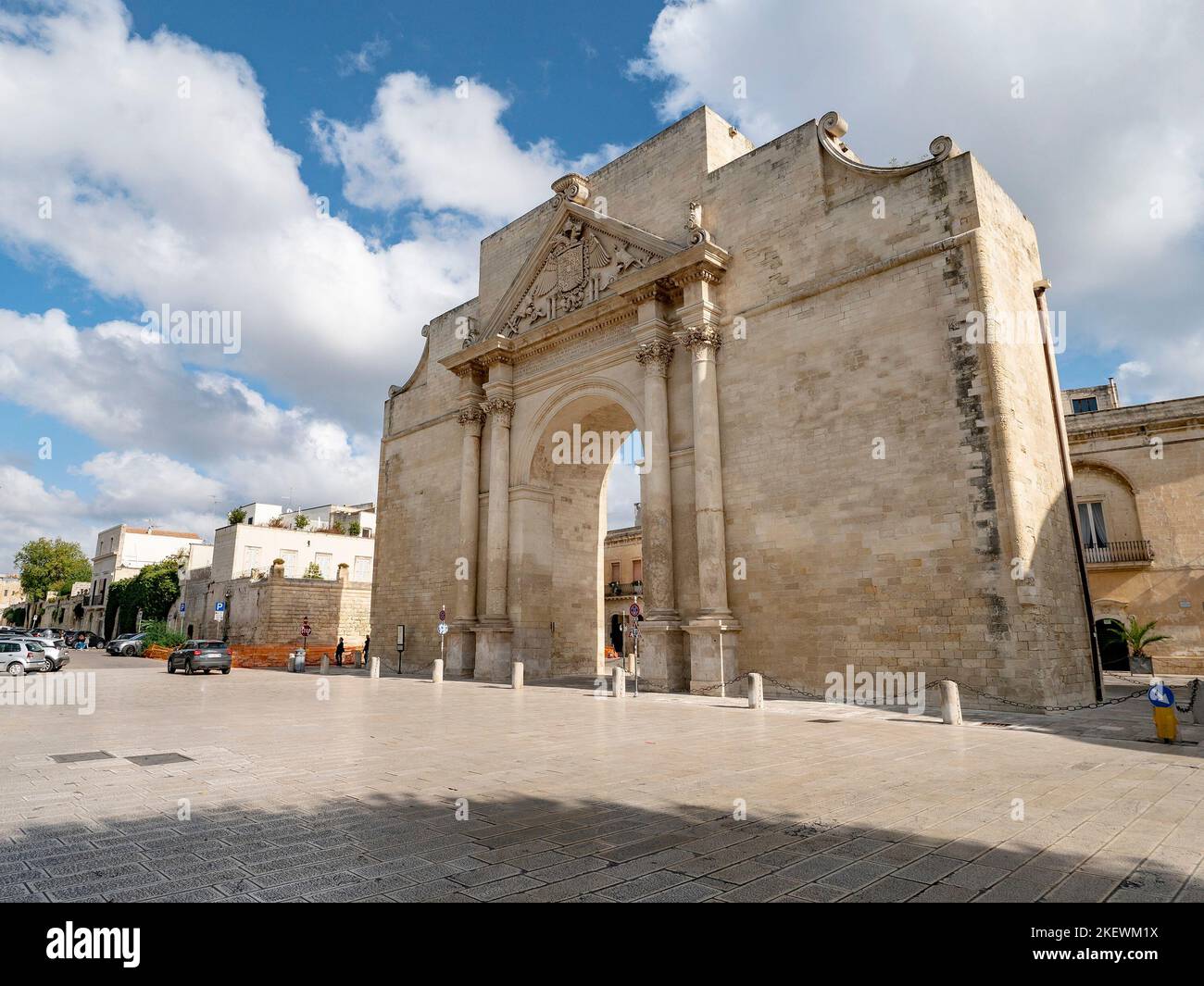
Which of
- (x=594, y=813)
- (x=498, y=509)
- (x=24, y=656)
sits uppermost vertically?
(x=498, y=509)

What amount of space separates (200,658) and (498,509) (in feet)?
39.1

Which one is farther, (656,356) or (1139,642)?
(1139,642)

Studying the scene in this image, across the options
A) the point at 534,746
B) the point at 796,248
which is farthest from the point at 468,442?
the point at 534,746

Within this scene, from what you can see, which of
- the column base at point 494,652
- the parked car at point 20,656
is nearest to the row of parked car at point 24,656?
the parked car at point 20,656

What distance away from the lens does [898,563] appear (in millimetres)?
14039

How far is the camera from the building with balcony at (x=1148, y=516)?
21453 millimetres

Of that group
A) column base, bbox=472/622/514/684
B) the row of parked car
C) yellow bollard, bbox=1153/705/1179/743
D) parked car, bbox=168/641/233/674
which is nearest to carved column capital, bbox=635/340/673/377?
column base, bbox=472/622/514/684

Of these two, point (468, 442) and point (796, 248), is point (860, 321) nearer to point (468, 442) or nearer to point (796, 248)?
point (796, 248)

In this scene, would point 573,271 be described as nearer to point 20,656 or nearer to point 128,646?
point 20,656

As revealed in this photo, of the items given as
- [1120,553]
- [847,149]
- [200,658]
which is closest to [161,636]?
[200,658]

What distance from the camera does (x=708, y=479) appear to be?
55.7 feet

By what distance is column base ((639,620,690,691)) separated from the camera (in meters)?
16.8

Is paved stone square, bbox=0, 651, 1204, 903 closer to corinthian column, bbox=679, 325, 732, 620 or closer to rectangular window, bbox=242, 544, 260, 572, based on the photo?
corinthian column, bbox=679, 325, 732, 620

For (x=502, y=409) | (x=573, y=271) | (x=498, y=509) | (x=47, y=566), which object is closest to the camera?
(x=573, y=271)
